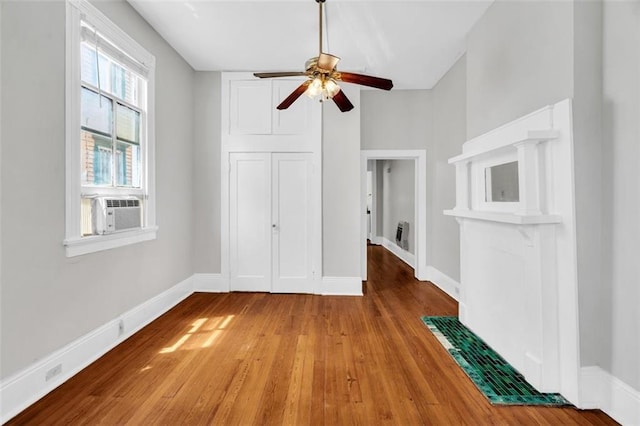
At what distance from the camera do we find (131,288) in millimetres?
2908

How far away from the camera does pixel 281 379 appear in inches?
84.9

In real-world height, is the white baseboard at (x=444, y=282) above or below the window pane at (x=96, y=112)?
below

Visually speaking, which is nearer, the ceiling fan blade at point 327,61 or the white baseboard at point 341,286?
the ceiling fan blade at point 327,61

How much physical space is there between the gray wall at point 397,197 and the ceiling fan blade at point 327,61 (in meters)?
3.69

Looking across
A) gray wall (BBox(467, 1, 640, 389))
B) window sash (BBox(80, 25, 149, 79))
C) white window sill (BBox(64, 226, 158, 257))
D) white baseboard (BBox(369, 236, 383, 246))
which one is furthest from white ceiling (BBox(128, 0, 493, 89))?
white baseboard (BBox(369, 236, 383, 246))

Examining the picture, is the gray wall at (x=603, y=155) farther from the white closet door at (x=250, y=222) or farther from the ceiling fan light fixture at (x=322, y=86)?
the white closet door at (x=250, y=222)

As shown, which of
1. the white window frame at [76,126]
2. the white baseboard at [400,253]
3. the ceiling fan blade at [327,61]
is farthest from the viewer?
the white baseboard at [400,253]

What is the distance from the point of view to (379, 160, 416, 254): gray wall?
20.0 ft

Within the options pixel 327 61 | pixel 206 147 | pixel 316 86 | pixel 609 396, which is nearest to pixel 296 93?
pixel 316 86

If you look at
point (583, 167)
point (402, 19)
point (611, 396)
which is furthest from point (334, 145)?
point (611, 396)

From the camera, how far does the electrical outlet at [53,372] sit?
2.00 m

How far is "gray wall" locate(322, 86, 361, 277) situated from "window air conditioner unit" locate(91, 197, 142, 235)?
227cm

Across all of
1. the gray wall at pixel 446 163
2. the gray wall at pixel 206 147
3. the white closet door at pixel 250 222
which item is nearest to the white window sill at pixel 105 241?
the gray wall at pixel 206 147

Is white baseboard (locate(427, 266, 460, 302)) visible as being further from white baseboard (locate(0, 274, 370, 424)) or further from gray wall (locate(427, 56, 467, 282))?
white baseboard (locate(0, 274, 370, 424))
